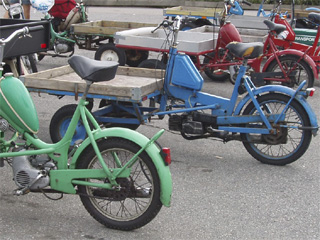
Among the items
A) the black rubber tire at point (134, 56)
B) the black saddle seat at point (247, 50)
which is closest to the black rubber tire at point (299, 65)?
the black rubber tire at point (134, 56)

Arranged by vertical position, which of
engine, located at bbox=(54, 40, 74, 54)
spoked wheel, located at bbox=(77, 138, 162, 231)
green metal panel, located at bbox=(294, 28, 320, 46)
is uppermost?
spoked wheel, located at bbox=(77, 138, 162, 231)

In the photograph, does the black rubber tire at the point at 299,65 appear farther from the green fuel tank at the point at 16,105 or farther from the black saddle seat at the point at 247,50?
the green fuel tank at the point at 16,105

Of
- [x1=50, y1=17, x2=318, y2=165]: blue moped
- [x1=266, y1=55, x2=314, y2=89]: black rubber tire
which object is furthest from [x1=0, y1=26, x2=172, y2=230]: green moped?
[x1=266, y1=55, x2=314, y2=89]: black rubber tire

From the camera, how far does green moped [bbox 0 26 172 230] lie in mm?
3865

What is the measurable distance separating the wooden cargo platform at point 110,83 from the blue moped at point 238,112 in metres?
0.10

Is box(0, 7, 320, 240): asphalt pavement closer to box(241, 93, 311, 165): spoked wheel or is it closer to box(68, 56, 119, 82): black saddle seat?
box(241, 93, 311, 165): spoked wheel

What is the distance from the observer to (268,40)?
854 centimetres

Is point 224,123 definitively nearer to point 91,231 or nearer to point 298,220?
point 298,220

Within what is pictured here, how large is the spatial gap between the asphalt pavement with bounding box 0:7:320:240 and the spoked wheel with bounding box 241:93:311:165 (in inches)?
4.1

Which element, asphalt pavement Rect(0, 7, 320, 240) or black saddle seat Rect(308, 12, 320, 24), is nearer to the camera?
asphalt pavement Rect(0, 7, 320, 240)

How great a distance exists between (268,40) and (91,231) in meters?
5.36

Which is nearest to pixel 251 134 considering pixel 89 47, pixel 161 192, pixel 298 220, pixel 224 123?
pixel 224 123

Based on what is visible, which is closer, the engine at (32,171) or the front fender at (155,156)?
the front fender at (155,156)

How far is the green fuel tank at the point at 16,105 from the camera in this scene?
4039mm
